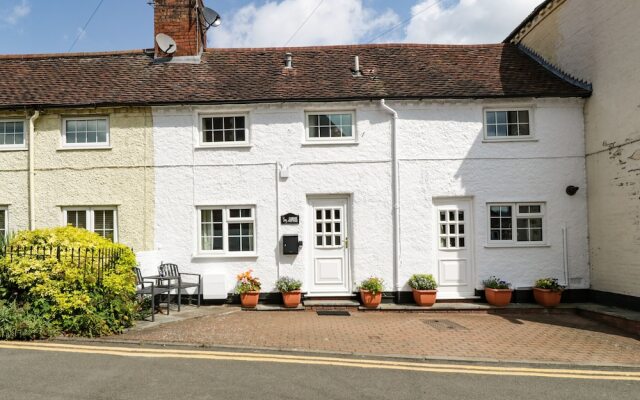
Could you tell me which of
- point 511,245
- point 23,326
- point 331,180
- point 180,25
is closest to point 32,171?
point 23,326

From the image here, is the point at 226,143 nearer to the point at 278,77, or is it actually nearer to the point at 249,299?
the point at 278,77

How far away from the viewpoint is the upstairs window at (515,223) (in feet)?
39.3

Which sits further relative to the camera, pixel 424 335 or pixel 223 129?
pixel 223 129

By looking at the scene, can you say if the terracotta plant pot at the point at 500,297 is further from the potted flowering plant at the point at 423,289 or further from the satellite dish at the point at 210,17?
the satellite dish at the point at 210,17

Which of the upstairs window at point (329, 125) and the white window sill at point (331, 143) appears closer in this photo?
the white window sill at point (331, 143)

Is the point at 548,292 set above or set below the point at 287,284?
below

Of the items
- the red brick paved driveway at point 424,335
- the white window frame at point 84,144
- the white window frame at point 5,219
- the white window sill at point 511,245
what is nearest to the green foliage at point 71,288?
the red brick paved driveway at point 424,335

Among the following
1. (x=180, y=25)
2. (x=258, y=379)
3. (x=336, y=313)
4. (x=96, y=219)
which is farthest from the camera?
(x=180, y=25)

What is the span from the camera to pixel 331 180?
12000 mm

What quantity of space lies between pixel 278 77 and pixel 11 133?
24.0 feet

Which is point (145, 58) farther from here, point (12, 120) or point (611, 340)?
point (611, 340)

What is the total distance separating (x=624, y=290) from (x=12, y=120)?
15.8 metres

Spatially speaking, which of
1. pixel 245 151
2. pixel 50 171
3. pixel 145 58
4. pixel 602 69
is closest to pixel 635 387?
pixel 602 69

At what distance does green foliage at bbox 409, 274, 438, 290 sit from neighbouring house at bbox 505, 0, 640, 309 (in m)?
4.09
